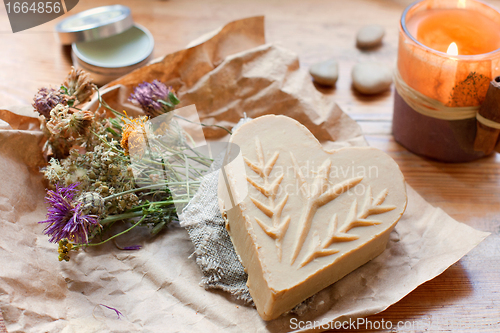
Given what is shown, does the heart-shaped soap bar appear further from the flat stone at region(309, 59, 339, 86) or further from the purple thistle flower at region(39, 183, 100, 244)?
the flat stone at region(309, 59, 339, 86)

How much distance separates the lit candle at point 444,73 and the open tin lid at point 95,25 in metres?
0.71

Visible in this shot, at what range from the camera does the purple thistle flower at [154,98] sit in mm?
871

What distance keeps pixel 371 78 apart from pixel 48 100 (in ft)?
2.62

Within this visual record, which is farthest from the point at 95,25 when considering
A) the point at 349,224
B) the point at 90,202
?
the point at 349,224

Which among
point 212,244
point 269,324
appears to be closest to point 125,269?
point 212,244

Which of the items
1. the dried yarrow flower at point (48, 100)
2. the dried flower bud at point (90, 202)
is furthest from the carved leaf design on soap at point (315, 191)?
the dried yarrow flower at point (48, 100)

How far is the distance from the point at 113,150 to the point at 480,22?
0.84m

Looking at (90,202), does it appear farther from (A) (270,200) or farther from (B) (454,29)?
(B) (454,29)

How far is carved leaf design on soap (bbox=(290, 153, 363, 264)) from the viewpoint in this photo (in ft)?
2.27

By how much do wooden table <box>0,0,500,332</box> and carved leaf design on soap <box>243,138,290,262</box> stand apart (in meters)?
0.24

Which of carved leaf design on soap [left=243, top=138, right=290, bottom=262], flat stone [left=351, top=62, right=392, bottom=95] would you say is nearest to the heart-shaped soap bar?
carved leaf design on soap [left=243, top=138, right=290, bottom=262]

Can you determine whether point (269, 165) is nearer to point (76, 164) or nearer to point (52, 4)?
point (76, 164)

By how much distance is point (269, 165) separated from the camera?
29.6 inches

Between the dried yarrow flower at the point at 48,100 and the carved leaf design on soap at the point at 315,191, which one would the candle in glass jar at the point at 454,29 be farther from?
the dried yarrow flower at the point at 48,100
